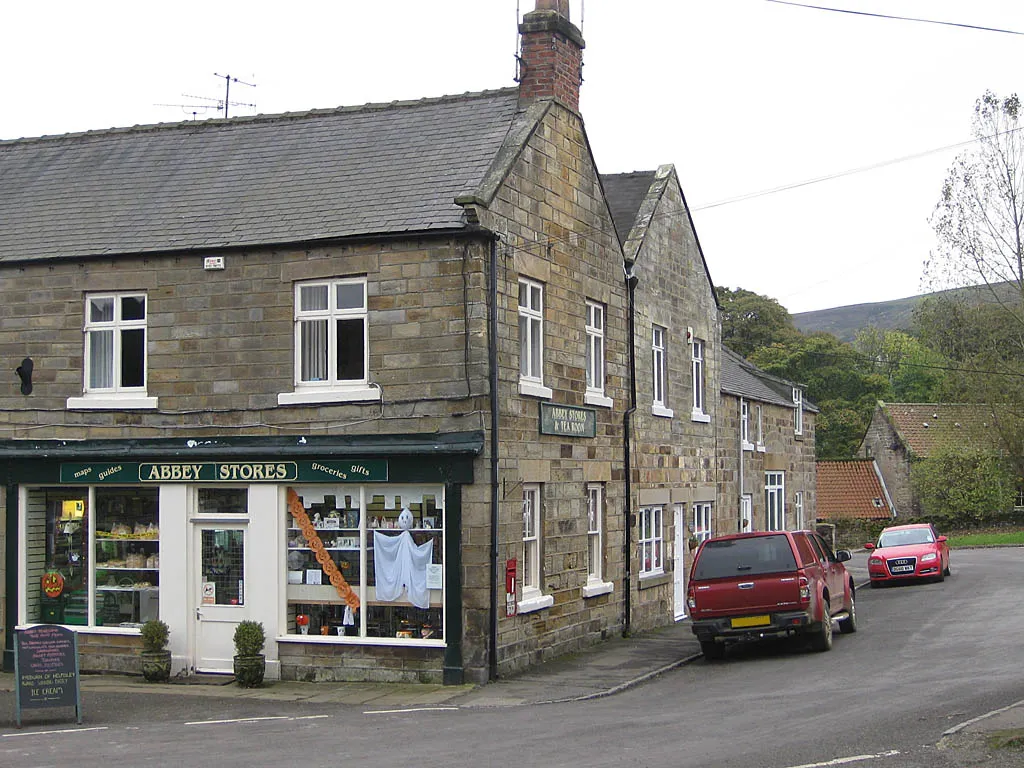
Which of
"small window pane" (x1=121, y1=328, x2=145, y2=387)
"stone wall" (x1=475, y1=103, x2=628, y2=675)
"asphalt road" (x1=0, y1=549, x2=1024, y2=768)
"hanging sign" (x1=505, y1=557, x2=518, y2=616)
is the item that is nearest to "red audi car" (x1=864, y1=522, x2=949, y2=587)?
"stone wall" (x1=475, y1=103, x2=628, y2=675)

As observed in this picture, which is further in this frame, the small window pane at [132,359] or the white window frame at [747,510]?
the white window frame at [747,510]

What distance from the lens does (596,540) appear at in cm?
2050

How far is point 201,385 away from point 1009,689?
11.1 meters

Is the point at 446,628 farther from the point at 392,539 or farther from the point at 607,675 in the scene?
the point at 607,675

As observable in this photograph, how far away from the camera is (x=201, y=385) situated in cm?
1758

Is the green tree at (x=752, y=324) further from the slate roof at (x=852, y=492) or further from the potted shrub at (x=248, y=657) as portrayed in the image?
the potted shrub at (x=248, y=657)

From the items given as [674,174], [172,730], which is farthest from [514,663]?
[674,174]

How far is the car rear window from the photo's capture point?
17.9 metres

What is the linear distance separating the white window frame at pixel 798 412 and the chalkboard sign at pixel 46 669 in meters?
25.1

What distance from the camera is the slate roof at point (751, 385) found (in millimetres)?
30312

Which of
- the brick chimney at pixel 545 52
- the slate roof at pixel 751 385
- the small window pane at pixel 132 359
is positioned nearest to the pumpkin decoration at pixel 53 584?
the small window pane at pixel 132 359

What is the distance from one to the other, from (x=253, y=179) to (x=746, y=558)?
9323 millimetres

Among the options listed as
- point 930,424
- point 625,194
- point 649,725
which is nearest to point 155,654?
point 649,725

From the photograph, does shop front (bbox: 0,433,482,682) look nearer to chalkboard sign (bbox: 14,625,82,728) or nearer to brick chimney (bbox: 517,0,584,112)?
chalkboard sign (bbox: 14,625,82,728)
